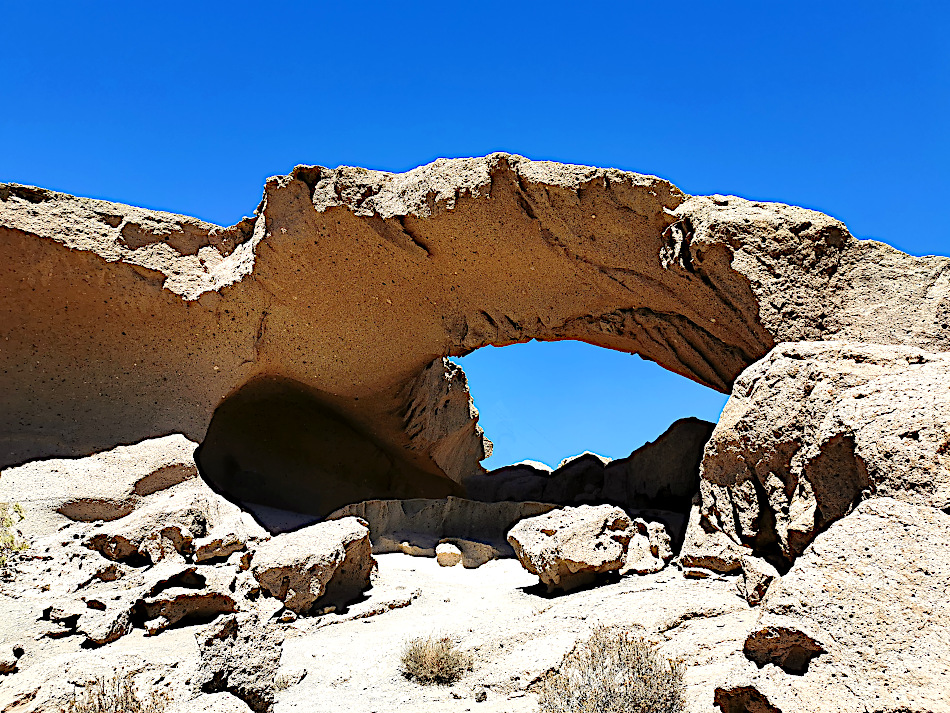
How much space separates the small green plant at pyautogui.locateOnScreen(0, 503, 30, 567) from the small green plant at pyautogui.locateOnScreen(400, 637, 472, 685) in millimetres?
3364

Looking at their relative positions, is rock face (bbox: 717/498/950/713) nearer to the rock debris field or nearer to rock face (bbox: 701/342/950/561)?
the rock debris field

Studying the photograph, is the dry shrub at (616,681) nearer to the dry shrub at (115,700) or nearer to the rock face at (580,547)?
the rock face at (580,547)

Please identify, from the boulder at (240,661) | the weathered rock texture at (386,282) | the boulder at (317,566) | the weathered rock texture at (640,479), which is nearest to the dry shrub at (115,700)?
the boulder at (240,661)

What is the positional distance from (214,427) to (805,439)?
6989 millimetres

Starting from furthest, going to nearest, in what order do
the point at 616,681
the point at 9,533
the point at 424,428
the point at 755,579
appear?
the point at 424,428 → the point at 9,533 → the point at 755,579 → the point at 616,681

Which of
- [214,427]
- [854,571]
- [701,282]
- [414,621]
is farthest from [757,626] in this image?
[214,427]

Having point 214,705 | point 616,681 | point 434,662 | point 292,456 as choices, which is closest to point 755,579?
point 616,681

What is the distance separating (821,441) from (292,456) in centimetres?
687

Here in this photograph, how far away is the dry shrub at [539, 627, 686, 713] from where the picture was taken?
3.15 meters

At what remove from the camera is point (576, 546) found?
536 centimetres

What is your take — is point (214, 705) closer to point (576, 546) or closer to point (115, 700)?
point (115, 700)

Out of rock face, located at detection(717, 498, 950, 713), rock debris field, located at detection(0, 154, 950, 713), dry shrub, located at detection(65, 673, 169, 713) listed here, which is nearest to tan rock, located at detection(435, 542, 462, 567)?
rock debris field, located at detection(0, 154, 950, 713)

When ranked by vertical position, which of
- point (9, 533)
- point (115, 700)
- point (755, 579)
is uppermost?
point (755, 579)

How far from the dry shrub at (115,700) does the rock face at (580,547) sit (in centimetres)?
280
